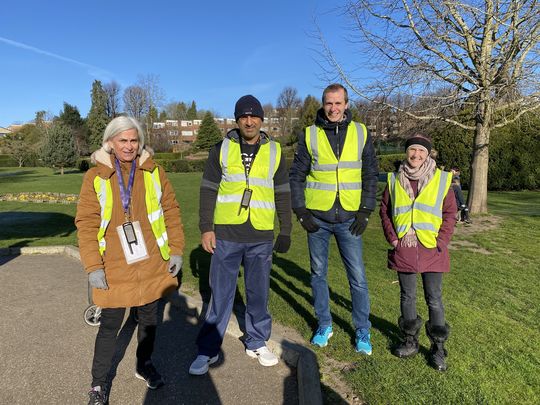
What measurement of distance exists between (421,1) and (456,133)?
12.2m

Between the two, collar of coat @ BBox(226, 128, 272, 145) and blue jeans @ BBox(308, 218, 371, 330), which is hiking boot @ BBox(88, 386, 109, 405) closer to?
blue jeans @ BBox(308, 218, 371, 330)

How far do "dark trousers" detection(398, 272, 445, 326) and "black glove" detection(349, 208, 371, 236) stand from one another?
1.71 ft

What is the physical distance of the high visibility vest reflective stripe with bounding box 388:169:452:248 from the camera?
10.7 ft

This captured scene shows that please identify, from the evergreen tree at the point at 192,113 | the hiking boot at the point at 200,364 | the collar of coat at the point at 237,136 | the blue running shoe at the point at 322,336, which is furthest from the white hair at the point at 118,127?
the evergreen tree at the point at 192,113

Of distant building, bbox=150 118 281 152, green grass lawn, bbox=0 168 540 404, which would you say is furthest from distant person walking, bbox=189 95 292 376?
distant building, bbox=150 118 281 152

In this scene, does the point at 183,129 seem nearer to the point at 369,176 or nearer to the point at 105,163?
the point at 369,176

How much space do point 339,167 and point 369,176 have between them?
0.95 ft

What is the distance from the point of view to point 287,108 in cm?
7562

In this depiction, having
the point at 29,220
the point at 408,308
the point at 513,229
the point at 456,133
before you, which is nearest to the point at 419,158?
the point at 408,308

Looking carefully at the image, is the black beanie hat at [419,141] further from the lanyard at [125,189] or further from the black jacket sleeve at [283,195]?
the lanyard at [125,189]

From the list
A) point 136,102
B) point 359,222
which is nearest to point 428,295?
point 359,222

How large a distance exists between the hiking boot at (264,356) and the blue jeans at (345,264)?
2.02 ft

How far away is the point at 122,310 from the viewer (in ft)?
9.37

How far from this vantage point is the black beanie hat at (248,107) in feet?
10.2
